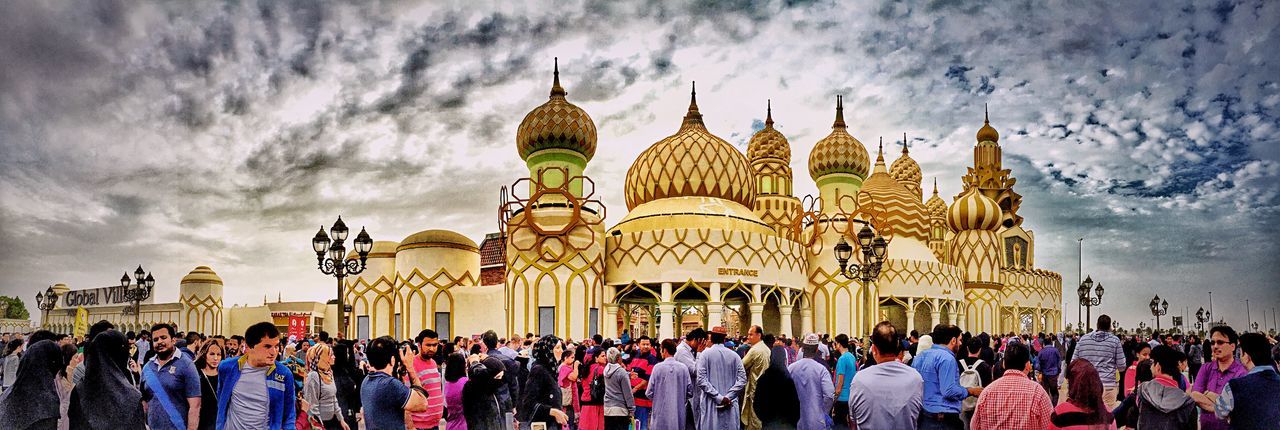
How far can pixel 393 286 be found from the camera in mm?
33375

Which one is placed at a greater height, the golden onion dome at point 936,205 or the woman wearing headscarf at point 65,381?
the golden onion dome at point 936,205

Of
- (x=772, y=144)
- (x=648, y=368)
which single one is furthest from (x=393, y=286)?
(x=648, y=368)

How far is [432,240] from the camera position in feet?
106

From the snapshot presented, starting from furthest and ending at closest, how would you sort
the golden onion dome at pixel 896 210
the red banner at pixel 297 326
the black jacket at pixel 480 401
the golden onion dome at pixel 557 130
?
1. the golden onion dome at pixel 896 210
2. the red banner at pixel 297 326
3. the golden onion dome at pixel 557 130
4. the black jacket at pixel 480 401

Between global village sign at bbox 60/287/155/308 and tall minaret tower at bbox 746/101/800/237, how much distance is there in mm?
41427

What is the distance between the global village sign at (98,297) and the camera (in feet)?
199

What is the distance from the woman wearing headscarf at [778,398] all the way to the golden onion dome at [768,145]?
35.6 m

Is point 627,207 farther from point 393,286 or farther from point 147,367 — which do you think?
point 147,367

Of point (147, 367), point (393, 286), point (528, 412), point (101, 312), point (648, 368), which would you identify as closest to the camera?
point (147, 367)

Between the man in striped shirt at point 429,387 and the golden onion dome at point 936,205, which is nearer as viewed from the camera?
the man in striped shirt at point 429,387

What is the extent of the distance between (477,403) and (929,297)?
36.4 m

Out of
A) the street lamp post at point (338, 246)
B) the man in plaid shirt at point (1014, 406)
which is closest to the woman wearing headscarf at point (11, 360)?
the street lamp post at point (338, 246)

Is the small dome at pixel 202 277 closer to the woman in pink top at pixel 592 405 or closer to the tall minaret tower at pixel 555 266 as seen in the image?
the tall minaret tower at pixel 555 266

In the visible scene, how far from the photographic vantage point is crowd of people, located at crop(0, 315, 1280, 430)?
18.9 feet
